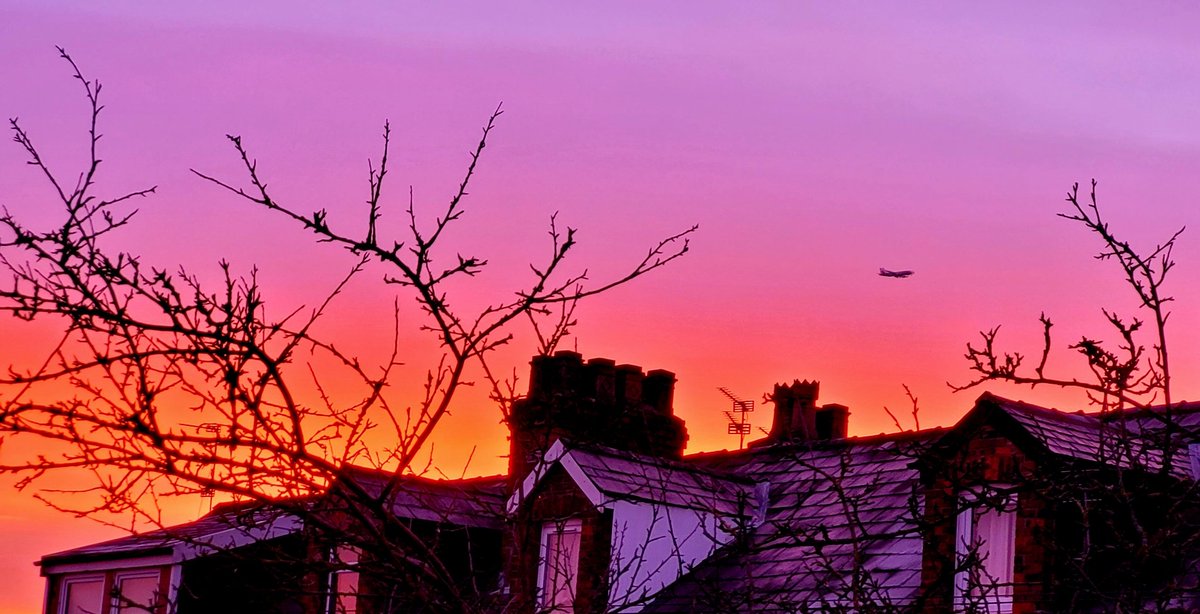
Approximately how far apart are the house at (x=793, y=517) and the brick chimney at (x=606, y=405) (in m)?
0.03

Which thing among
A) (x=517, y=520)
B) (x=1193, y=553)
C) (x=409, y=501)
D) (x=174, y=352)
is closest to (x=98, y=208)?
(x=174, y=352)

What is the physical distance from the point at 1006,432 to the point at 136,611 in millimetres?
11689

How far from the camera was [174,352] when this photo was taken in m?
6.62

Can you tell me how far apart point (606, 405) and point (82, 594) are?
898 centimetres

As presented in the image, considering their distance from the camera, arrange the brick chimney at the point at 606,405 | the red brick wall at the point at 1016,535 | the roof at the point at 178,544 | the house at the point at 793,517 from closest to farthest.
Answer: the house at the point at 793,517 < the red brick wall at the point at 1016,535 < the roof at the point at 178,544 < the brick chimney at the point at 606,405

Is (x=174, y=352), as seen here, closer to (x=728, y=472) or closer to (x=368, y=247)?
(x=368, y=247)

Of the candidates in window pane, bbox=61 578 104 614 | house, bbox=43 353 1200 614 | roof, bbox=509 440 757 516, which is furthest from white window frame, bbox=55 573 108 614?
roof, bbox=509 440 757 516

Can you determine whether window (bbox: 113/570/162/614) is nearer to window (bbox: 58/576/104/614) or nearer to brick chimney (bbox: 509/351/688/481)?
window (bbox: 58/576/104/614)

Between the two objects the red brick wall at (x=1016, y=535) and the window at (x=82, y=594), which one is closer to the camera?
the red brick wall at (x=1016, y=535)

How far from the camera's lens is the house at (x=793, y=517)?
27.9 ft

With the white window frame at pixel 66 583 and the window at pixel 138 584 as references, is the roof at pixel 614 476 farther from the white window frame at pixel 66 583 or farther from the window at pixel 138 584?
the white window frame at pixel 66 583

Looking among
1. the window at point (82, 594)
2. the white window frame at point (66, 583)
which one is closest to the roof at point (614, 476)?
the window at point (82, 594)

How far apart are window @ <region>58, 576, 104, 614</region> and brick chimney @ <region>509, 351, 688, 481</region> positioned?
6.71 meters

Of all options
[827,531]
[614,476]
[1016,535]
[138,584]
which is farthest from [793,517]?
[138,584]
